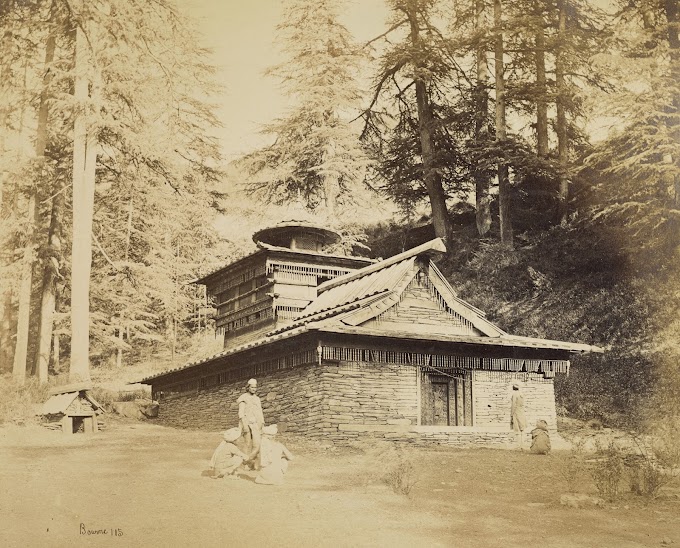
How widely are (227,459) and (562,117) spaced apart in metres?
23.1

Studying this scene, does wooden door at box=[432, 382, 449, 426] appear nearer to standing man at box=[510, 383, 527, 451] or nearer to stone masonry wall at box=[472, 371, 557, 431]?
stone masonry wall at box=[472, 371, 557, 431]

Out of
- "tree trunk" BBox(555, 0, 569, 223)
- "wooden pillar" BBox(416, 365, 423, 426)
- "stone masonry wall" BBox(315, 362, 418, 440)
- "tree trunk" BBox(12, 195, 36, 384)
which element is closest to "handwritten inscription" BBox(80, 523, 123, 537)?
"stone masonry wall" BBox(315, 362, 418, 440)

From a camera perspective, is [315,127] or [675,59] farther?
[315,127]

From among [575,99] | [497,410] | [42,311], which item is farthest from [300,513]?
[575,99]

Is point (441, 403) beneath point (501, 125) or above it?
beneath

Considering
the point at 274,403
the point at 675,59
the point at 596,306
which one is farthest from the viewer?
the point at 596,306

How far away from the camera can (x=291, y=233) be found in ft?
71.6

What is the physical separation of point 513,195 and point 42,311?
20435 mm

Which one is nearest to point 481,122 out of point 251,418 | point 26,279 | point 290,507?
point 26,279

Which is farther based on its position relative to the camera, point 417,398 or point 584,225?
point 584,225

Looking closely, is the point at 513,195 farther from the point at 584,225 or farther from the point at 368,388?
the point at 368,388

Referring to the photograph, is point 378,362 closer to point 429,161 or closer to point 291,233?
point 291,233

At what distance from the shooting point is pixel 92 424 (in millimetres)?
14750

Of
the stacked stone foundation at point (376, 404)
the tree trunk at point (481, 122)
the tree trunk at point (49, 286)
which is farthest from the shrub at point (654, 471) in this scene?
the tree trunk at point (49, 286)
